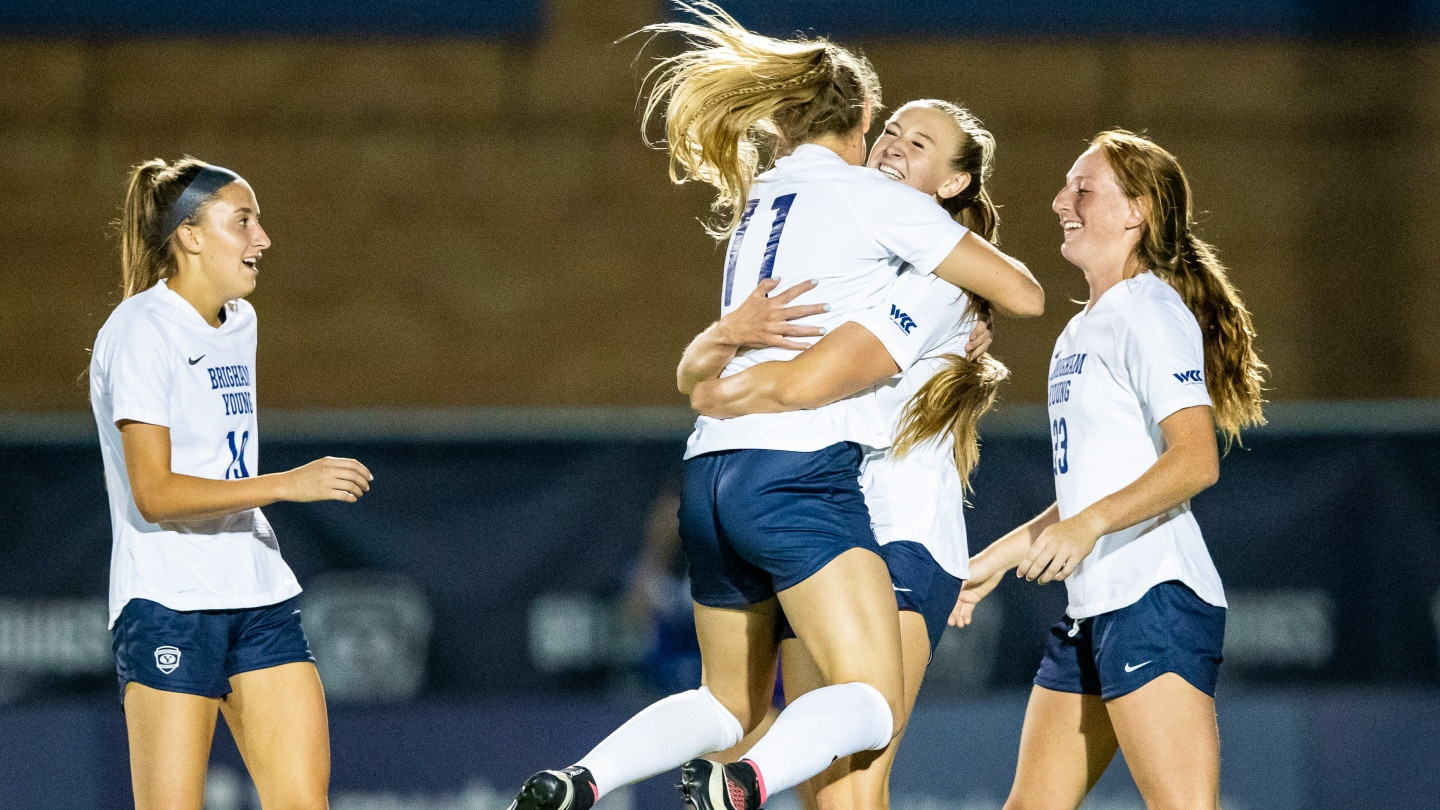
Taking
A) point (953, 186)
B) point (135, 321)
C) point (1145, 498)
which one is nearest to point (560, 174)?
point (953, 186)

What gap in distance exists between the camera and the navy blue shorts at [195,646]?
3.14 metres

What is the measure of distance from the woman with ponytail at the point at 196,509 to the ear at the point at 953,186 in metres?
1.51

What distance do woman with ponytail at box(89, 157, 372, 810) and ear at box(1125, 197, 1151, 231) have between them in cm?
179

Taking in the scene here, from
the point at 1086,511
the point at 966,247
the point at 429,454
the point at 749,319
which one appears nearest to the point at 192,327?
the point at 749,319

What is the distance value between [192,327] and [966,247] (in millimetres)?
1690

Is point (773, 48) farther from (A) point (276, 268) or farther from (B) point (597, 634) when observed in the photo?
(A) point (276, 268)

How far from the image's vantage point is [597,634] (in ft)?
20.3

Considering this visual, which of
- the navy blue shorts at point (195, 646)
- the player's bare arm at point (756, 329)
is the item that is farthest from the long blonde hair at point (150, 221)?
the player's bare arm at point (756, 329)

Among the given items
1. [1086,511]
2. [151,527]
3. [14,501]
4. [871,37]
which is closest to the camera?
[1086,511]

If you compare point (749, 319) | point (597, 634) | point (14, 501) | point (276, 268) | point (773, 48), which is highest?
point (773, 48)

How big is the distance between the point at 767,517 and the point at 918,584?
541 millimetres

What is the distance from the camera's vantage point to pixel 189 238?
10.9ft

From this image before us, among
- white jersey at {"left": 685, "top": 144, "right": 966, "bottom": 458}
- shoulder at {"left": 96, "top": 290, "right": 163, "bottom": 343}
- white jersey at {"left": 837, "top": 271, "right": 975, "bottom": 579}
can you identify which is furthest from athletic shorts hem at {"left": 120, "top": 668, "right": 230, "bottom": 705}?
white jersey at {"left": 837, "top": 271, "right": 975, "bottom": 579}

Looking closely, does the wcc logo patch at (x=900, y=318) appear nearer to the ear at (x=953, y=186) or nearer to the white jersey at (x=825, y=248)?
the white jersey at (x=825, y=248)
